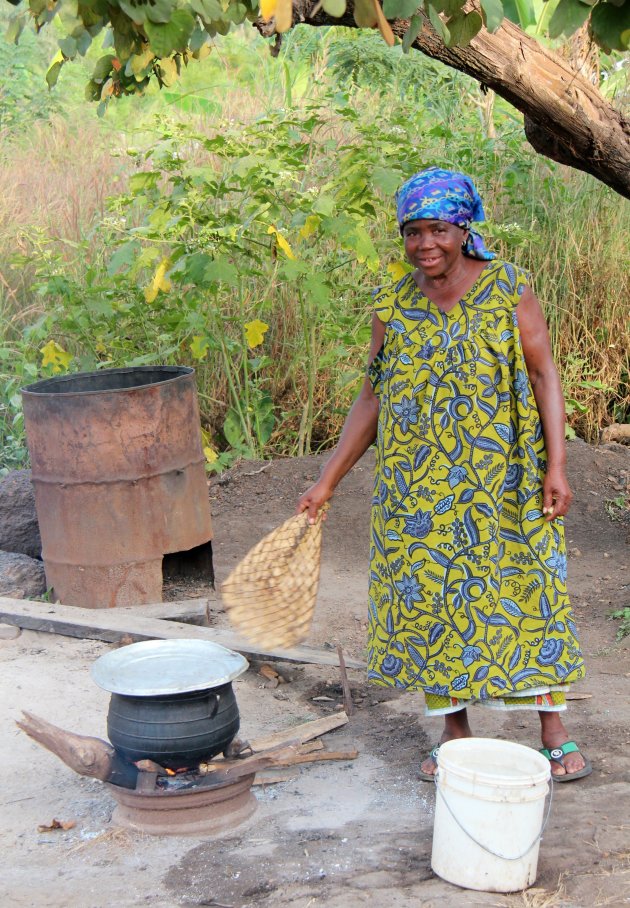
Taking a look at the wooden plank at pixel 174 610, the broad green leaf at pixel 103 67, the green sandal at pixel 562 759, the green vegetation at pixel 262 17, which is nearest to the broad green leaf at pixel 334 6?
the green vegetation at pixel 262 17

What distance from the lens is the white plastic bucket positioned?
2.56m

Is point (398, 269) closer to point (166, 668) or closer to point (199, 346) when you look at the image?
point (199, 346)

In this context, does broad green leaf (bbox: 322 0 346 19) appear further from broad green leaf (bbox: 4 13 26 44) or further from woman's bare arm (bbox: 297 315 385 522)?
woman's bare arm (bbox: 297 315 385 522)

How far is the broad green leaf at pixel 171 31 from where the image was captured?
6.14 feet

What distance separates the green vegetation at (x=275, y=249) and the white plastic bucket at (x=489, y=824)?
3343 millimetres

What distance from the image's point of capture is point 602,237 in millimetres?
7359

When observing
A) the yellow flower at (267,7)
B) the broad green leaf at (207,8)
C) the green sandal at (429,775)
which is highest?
the broad green leaf at (207,8)

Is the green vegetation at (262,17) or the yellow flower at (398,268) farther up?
the green vegetation at (262,17)

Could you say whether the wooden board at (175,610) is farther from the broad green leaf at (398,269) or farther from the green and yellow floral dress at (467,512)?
the broad green leaf at (398,269)

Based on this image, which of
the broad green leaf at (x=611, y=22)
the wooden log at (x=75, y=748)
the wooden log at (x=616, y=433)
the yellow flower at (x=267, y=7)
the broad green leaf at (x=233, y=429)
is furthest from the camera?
the wooden log at (x=616, y=433)

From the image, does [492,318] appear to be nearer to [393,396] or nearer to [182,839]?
[393,396]

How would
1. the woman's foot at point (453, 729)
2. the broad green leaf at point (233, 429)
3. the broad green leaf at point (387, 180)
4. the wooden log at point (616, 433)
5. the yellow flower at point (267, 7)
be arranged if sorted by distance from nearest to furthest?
the yellow flower at point (267, 7), the woman's foot at point (453, 729), the broad green leaf at point (387, 180), the broad green leaf at point (233, 429), the wooden log at point (616, 433)

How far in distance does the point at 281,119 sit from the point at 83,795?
3934mm

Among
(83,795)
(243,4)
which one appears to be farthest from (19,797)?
(243,4)
